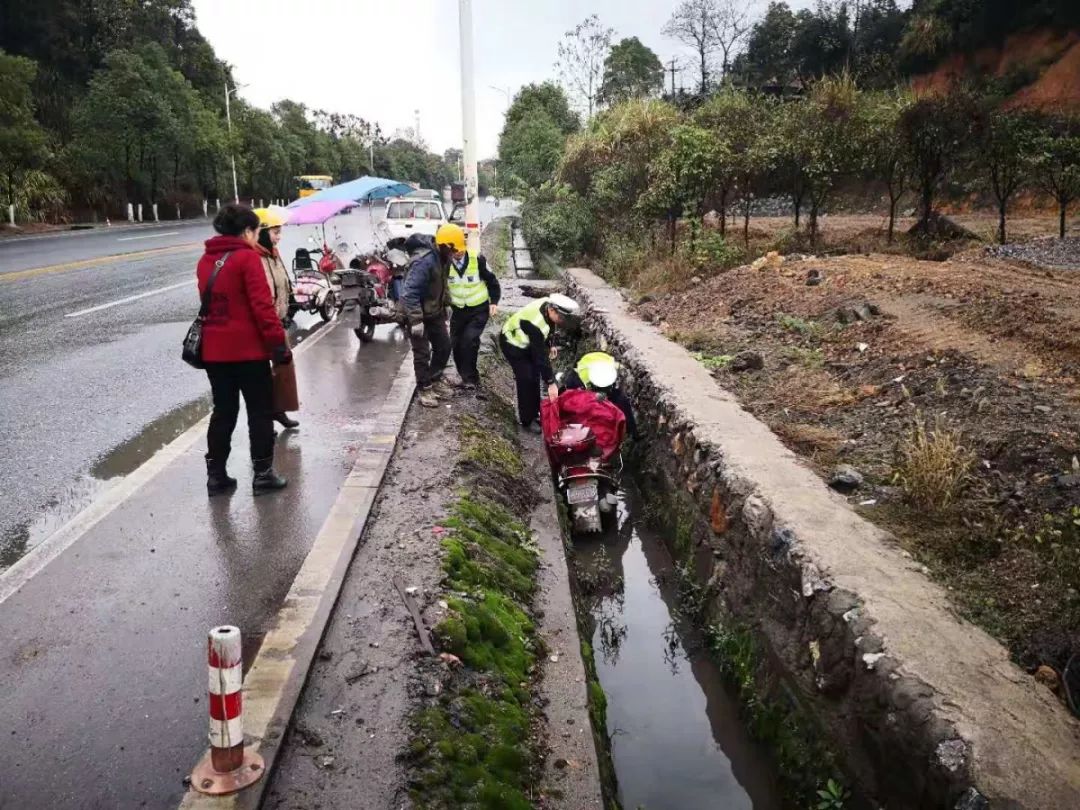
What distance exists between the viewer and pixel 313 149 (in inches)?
3009

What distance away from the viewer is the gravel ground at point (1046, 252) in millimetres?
11055

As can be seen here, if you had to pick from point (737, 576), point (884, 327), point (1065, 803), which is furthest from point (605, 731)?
point (884, 327)

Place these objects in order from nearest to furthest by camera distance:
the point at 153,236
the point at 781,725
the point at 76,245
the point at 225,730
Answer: the point at 225,730 < the point at 781,725 < the point at 76,245 < the point at 153,236

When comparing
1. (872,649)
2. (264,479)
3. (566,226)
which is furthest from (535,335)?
(566,226)

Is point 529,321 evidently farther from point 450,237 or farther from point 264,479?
A: point 264,479

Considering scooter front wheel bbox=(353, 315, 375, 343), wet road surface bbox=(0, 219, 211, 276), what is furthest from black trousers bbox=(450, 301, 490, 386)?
wet road surface bbox=(0, 219, 211, 276)

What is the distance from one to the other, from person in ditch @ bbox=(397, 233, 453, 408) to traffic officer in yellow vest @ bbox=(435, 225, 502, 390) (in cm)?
11

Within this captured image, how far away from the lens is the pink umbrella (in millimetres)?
12617

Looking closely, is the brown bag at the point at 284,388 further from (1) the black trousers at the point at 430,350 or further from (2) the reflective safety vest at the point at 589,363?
(2) the reflective safety vest at the point at 589,363

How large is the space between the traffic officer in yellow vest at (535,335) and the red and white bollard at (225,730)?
4809 millimetres

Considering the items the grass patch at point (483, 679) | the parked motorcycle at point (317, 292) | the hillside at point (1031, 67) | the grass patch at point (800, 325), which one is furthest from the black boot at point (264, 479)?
the hillside at point (1031, 67)

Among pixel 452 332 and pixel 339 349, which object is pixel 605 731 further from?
pixel 339 349

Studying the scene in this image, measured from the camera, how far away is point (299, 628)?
403cm

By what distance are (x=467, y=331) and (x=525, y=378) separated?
2.74ft
